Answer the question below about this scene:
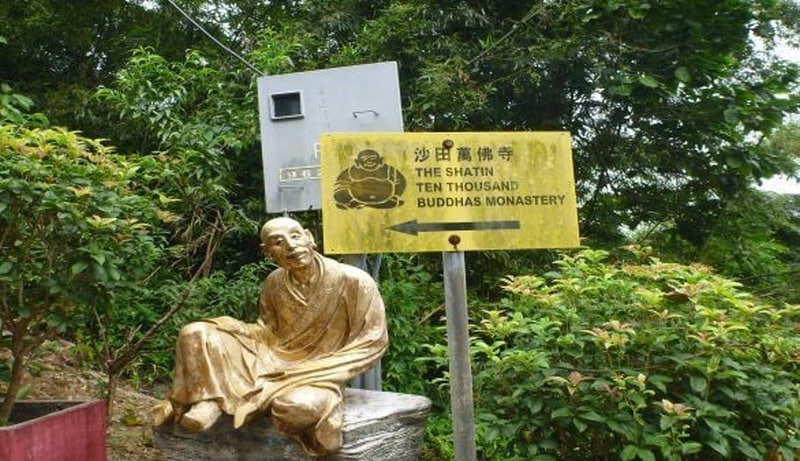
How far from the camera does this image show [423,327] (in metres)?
5.35

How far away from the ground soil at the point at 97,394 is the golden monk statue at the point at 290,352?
1.24 meters

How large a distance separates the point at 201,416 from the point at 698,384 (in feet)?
6.86

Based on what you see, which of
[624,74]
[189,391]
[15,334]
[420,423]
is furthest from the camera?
[624,74]

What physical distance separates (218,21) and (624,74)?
155 inches

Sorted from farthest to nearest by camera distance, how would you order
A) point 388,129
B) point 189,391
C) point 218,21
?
point 218,21 → point 388,129 → point 189,391

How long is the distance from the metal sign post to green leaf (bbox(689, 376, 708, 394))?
96 cm

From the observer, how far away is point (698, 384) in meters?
3.25

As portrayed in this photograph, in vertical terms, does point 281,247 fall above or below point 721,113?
below

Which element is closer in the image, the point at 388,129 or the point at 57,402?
the point at 57,402

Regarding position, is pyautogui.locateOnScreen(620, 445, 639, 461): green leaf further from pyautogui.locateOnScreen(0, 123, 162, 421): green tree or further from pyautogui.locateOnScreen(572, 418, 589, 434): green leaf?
pyautogui.locateOnScreen(0, 123, 162, 421): green tree

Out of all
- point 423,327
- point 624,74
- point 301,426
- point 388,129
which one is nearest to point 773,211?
point 624,74

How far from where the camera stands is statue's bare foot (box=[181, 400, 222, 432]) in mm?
3129

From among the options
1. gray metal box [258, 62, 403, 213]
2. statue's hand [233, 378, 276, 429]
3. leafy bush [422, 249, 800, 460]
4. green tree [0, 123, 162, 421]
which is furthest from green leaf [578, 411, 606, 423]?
green tree [0, 123, 162, 421]

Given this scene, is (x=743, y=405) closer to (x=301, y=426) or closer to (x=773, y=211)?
(x=301, y=426)
